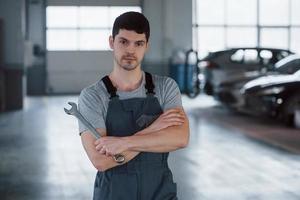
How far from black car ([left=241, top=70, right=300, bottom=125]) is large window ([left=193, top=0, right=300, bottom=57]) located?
10847mm

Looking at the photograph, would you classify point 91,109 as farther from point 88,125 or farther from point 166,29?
point 166,29

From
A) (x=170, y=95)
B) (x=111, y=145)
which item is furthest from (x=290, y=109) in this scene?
(x=111, y=145)

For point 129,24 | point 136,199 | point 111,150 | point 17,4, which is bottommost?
point 136,199

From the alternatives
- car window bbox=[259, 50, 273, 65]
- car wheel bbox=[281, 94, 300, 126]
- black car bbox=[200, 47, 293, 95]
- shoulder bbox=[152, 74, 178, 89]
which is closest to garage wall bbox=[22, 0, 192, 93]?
black car bbox=[200, 47, 293, 95]

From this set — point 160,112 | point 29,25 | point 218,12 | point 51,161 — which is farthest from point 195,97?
point 160,112

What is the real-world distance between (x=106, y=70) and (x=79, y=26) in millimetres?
1944

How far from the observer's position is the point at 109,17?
72.4ft

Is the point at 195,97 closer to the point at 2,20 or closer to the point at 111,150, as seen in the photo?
the point at 2,20

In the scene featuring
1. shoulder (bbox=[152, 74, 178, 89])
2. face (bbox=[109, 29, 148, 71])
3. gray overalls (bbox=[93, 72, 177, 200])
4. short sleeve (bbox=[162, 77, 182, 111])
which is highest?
face (bbox=[109, 29, 148, 71])

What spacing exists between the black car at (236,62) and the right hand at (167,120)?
11636 mm

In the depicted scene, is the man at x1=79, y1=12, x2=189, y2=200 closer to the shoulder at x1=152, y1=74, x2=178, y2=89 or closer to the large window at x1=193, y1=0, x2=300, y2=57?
the shoulder at x1=152, y1=74, x2=178, y2=89

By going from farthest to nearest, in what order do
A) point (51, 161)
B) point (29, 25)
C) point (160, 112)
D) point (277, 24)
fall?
point (277, 24) → point (29, 25) → point (51, 161) → point (160, 112)

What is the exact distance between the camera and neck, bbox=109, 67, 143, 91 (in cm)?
237

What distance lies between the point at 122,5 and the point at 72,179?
52.1ft
